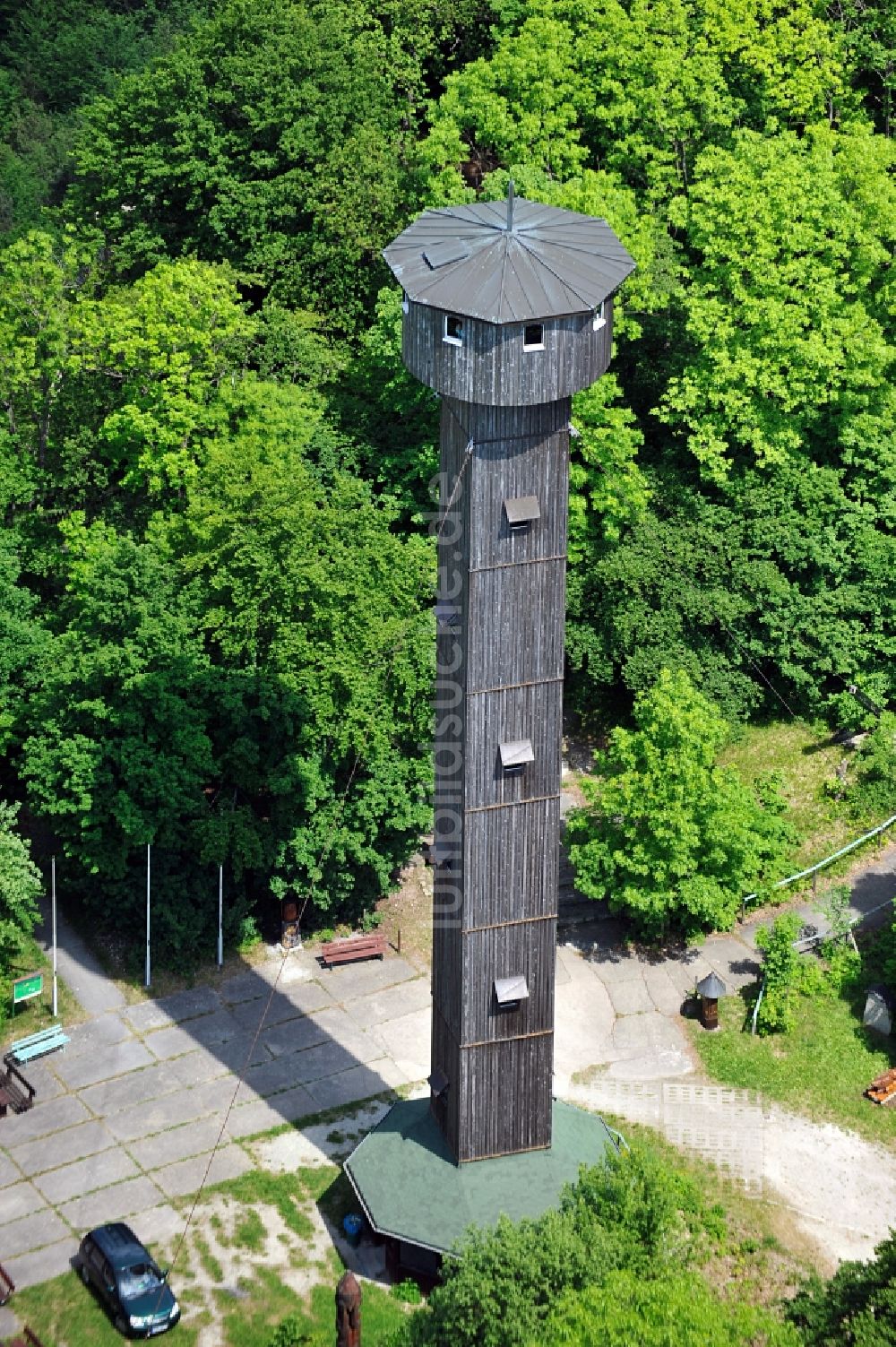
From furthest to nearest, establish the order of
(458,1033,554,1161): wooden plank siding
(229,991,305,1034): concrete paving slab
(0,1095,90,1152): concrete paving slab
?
(229,991,305,1034): concrete paving slab
(0,1095,90,1152): concrete paving slab
(458,1033,554,1161): wooden plank siding

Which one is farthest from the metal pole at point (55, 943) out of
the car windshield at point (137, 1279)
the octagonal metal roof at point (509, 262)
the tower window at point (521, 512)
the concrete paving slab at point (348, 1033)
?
the octagonal metal roof at point (509, 262)

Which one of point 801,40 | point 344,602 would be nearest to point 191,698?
point 344,602

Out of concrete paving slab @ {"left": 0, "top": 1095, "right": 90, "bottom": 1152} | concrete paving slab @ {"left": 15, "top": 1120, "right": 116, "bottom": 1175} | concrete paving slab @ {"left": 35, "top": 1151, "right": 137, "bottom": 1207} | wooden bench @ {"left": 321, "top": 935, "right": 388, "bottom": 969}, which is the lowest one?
concrete paving slab @ {"left": 35, "top": 1151, "right": 137, "bottom": 1207}

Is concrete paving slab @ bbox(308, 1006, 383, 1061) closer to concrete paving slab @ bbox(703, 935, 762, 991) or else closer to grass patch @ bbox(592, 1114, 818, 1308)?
grass patch @ bbox(592, 1114, 818, 1308)

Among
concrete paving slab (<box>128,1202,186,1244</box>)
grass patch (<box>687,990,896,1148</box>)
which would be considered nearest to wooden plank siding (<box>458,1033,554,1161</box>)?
concrete paving slab (<box>128,1202,186,1244</box>)

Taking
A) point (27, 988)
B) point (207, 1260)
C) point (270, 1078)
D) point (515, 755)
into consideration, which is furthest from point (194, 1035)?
point (515, 755)

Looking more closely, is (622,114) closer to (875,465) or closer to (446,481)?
(875,465)

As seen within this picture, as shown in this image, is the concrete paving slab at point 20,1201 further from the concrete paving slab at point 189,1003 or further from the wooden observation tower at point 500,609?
the wooden observation tower at point 500,609
